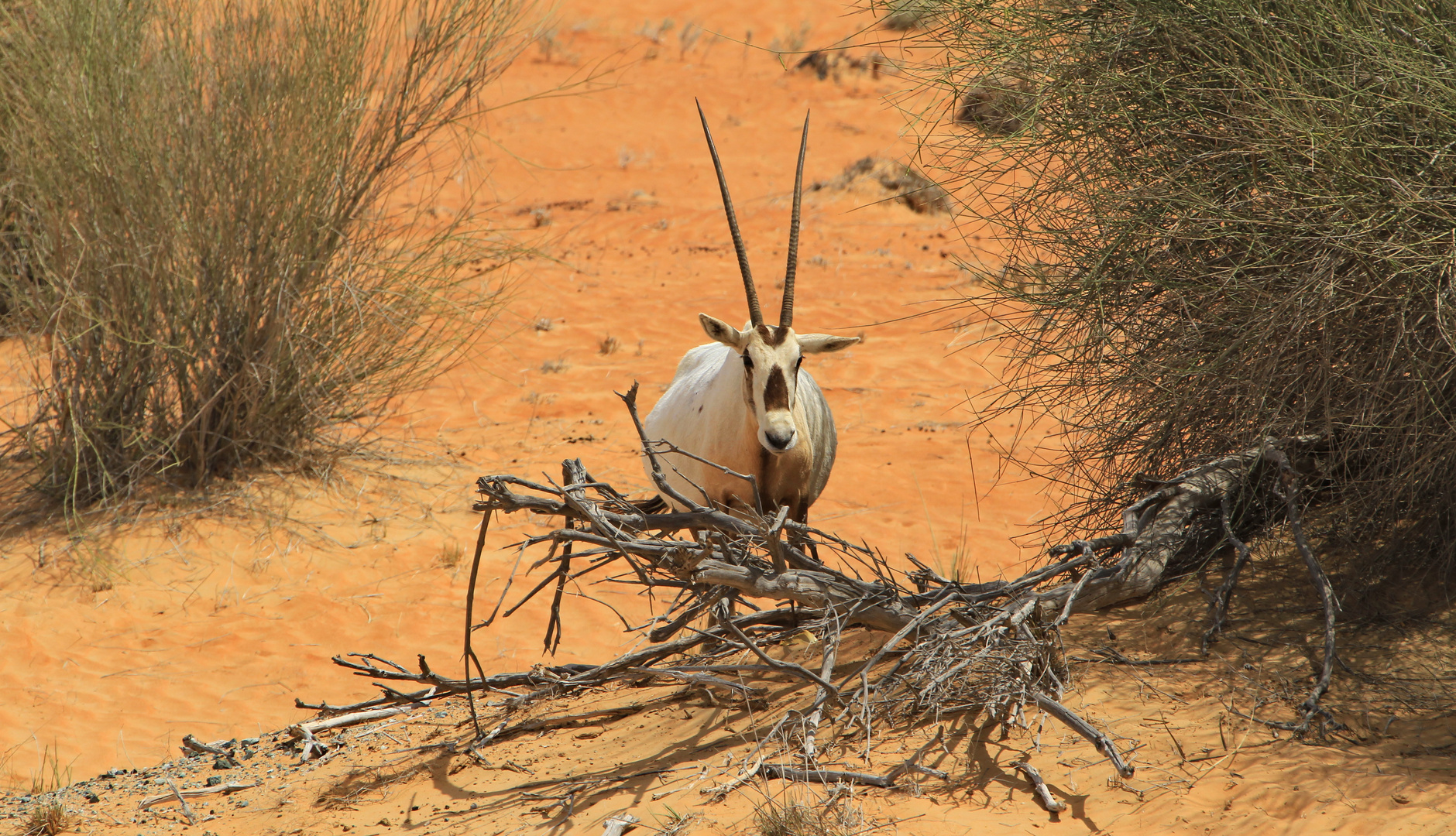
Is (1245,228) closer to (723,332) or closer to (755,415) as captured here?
(755,415)

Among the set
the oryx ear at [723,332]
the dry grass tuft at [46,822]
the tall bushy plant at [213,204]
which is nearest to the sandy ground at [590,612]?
the dry grass tuft at [46,822]

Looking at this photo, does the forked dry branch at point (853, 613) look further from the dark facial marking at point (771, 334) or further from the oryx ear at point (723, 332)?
the oryx ear at point (723, 332)

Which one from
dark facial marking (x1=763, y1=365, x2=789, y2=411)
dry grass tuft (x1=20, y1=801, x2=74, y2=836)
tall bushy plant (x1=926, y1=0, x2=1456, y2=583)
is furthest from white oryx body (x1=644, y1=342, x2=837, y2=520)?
dry grass tuft (x1=20, y1=801, x2=74, y2=836)

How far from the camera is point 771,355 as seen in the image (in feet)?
15.6

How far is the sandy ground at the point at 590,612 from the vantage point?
309 centimetres

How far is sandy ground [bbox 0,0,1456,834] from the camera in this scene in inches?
122

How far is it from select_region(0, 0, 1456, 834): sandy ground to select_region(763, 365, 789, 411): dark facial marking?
1.21 meters

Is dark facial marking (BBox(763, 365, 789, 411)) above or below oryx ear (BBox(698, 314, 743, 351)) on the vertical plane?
below

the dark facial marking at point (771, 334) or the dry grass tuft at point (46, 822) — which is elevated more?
the dark facial marking at point (771, 334)

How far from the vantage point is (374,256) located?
321 inches

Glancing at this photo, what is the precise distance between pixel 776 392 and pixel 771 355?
0.19m

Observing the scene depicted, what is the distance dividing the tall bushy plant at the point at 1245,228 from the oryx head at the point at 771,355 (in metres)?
0.88

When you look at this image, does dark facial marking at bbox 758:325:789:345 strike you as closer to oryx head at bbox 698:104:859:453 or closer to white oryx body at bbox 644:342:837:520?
oryx head at bbox 698:104:859:453

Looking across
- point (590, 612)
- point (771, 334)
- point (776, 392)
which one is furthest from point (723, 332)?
point (590, 612)
